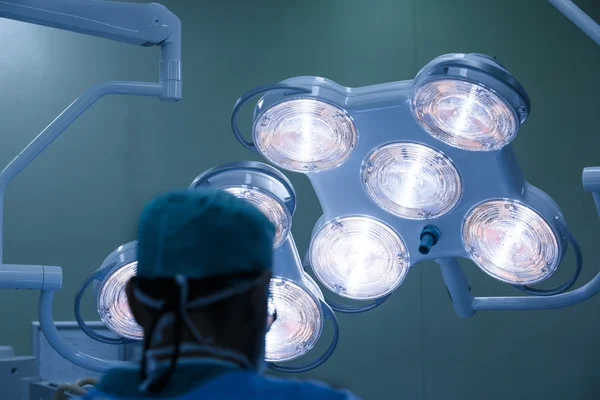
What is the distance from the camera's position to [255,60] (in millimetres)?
4660

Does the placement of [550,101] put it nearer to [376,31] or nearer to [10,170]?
[376,31]

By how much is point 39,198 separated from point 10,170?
2.55 m

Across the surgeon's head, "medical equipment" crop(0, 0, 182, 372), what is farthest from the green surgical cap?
"medical equipment" crop(0, 0, 182, 372)

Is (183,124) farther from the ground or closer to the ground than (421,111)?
farther from the ground

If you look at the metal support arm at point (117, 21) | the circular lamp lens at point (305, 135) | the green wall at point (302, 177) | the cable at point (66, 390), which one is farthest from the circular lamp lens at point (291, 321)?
the green wall at point (302, 177)

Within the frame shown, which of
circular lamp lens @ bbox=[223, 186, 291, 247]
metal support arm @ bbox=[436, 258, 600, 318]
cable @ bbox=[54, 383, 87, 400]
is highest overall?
circular lamp lens @ bbox=[223, 186, 291, 247]

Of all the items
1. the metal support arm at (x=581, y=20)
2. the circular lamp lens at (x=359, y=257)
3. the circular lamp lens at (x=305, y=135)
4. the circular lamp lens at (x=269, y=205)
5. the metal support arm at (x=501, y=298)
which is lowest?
the metal support arm at (x=501, y=298)

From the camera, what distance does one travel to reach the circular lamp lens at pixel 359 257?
65.1 inches

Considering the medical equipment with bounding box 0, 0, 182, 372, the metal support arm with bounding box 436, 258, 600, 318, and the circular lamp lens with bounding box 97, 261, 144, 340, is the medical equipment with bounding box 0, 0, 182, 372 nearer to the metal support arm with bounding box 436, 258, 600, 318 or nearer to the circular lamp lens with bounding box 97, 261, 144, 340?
the circular lamp lens with bounding box 97, 261, 144, 340

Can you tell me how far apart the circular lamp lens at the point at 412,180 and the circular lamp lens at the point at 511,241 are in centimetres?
7

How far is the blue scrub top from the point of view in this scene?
3.21 ft

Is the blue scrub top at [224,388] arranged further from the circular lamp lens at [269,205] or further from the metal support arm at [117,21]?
the metal support arm at [117,21]

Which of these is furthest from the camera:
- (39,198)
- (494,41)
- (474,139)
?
(494,41)

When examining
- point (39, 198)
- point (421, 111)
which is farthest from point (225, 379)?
point (39, 198)
